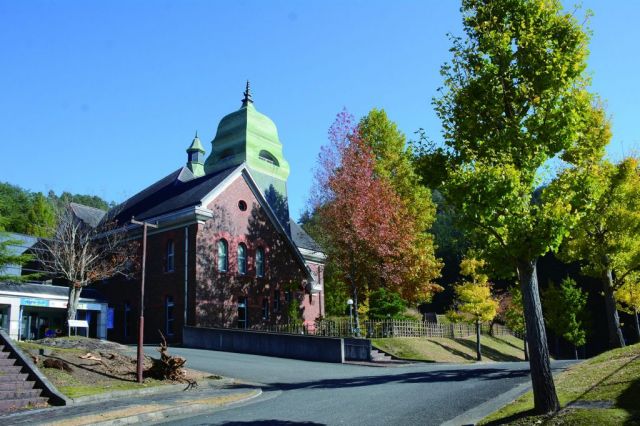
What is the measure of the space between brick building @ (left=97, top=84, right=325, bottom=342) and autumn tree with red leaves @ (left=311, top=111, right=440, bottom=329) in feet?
15.1

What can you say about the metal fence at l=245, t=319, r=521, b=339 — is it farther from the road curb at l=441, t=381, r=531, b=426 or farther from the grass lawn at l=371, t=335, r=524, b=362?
the road curb at l=441, t=381, r=531, b=426

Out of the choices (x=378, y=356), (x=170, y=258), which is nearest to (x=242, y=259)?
(x=170, y=258)

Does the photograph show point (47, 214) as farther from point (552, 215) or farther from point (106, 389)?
point (552, 215)

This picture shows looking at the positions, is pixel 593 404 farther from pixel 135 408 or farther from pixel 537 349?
pixel 135 408

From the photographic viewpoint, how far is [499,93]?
10.1 meters

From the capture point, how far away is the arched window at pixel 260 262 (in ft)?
112

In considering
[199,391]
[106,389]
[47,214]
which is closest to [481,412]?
[199,391]

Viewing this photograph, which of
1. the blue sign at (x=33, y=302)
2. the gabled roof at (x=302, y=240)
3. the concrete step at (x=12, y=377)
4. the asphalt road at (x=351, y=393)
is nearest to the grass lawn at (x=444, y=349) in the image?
the asphalt road at (x=351, y=393)

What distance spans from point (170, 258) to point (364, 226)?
37.0 feet

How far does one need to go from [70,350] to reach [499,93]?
1509 centimetres

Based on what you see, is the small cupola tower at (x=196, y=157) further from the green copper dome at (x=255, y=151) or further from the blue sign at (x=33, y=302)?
the blue sign at (x=33, y=302)

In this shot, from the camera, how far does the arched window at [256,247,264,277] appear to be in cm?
3410

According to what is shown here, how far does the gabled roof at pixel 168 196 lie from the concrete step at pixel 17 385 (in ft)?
56.5

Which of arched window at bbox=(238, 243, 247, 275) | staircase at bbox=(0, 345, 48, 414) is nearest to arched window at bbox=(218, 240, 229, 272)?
arched window at bbox=(238, 243, 247, 275)
